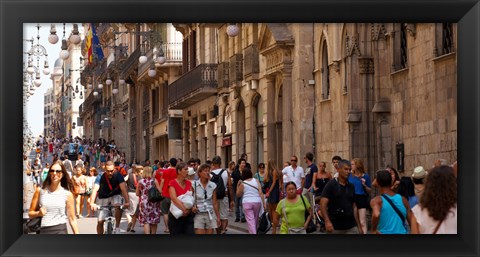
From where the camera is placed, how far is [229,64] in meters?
41.4

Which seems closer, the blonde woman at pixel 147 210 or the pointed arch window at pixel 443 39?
the pointed arch window at pixel 443 39

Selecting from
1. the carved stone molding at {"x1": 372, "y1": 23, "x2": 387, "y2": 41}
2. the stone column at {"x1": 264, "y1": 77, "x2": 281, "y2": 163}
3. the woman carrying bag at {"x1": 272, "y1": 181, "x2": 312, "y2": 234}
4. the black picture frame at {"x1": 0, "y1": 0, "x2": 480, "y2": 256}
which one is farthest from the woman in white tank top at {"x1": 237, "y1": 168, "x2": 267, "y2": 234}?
the stone column at {"x1": 264, "y1": 77, "x2": 281, "y2": 163}

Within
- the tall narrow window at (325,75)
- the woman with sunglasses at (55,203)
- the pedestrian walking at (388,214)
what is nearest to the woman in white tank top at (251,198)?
the woman with sunglasses at (55,203)

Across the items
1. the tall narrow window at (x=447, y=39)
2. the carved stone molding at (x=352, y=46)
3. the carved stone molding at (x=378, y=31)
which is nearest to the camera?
the tall narrow window at (x=447, y=39)

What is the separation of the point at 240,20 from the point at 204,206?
6.59 meters

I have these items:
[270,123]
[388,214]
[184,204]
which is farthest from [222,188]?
[270,123]

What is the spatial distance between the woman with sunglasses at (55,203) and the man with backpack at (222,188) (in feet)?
16.9

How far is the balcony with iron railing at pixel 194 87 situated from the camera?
43.5 meters

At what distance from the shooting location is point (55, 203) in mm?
13688

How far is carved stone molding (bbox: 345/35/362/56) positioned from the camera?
1061 inches

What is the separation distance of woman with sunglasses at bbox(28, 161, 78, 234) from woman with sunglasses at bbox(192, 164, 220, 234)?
10.6ft

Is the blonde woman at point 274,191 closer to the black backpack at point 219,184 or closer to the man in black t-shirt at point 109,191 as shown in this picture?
the black backpack at point 219,184

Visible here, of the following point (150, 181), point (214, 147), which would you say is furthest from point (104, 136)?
point (150, 181)
